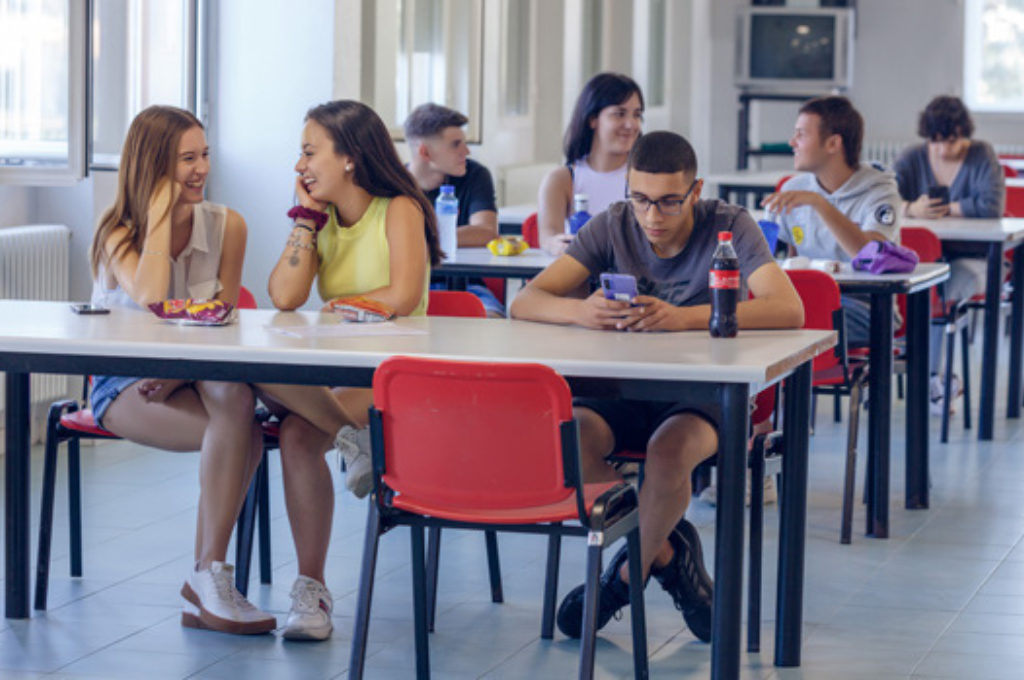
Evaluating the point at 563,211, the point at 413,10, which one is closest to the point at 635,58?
the point at 413,10

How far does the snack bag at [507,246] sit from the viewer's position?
207 inches

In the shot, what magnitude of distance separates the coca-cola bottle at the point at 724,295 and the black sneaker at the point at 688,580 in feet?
1.51

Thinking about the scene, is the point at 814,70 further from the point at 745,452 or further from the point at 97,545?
the point at 745,452

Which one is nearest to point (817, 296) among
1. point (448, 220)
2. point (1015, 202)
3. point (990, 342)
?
point (448, 220)

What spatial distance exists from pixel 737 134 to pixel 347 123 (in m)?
9.55

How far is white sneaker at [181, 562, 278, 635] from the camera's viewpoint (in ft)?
11.7

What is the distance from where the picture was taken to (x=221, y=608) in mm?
3582

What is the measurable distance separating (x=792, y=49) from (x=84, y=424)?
9307 mm

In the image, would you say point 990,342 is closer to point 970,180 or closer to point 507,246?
point 970,180

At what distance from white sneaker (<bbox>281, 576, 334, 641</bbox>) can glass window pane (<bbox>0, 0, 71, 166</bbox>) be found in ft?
7.62

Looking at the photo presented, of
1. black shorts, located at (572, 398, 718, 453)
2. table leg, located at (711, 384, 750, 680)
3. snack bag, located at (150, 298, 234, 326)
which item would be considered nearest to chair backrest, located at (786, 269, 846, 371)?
black shorts, located at (572, 398, 718, 453)

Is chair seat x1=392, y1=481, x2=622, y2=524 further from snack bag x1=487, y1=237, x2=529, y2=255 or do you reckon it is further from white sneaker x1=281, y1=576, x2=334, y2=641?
snack bag x1=487, y1=237, x2=529, y2=255

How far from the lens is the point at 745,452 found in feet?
9.64

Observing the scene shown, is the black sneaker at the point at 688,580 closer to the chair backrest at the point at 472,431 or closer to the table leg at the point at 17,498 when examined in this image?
the chair backrest at the point at 472,431
